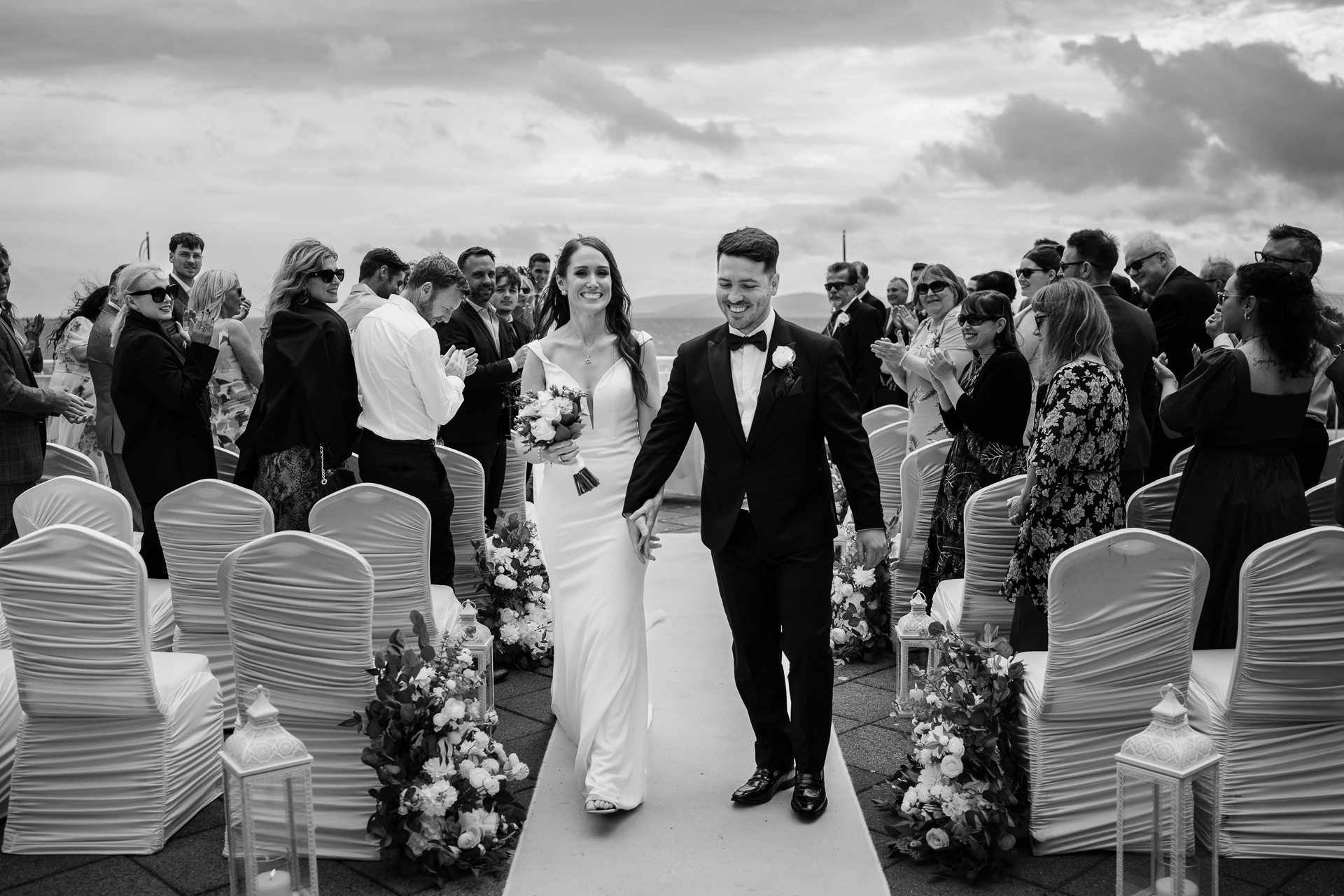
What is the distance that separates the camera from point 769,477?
387cm

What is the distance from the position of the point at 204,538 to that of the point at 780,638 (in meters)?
2.41

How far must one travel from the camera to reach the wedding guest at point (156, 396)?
17.9 ft

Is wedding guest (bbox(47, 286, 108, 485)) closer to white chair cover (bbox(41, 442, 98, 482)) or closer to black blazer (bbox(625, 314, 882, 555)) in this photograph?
white chair cover (bbox(41, 442, 98, 482))

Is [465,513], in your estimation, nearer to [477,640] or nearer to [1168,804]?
[477,640]

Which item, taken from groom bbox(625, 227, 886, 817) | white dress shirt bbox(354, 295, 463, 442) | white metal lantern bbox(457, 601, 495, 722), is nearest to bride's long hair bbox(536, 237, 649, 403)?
groom bbox(625, 227, 886, 817)

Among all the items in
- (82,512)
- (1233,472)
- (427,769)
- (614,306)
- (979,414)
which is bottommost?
(427,769)

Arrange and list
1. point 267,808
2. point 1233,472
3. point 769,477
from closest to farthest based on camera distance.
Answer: point 267,808, point 769,477, point 1233,472

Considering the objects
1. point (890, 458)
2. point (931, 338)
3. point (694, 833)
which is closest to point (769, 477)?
point (694, 833)

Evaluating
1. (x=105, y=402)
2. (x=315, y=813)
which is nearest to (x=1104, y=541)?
(x=315, y=813)

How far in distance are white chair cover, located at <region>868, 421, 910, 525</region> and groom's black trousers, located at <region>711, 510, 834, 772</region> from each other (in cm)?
287

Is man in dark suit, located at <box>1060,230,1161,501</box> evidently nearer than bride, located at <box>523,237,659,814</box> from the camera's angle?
No

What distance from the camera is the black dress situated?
4.13 meters

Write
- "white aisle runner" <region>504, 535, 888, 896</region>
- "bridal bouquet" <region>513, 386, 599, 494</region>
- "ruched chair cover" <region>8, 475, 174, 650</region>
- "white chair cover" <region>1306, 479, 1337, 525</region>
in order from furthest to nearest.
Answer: "ruched chair cover" <region>8, 475, 174, 650</region>
"white chair cover" <region>1306, 479, 1337, 525</region>
"bridal bouquet" <region>513, 386, 599, 494</region>
"white aisle runner" <region>504, 535, 888, 896</region>

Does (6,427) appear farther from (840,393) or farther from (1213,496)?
(1213,496)
